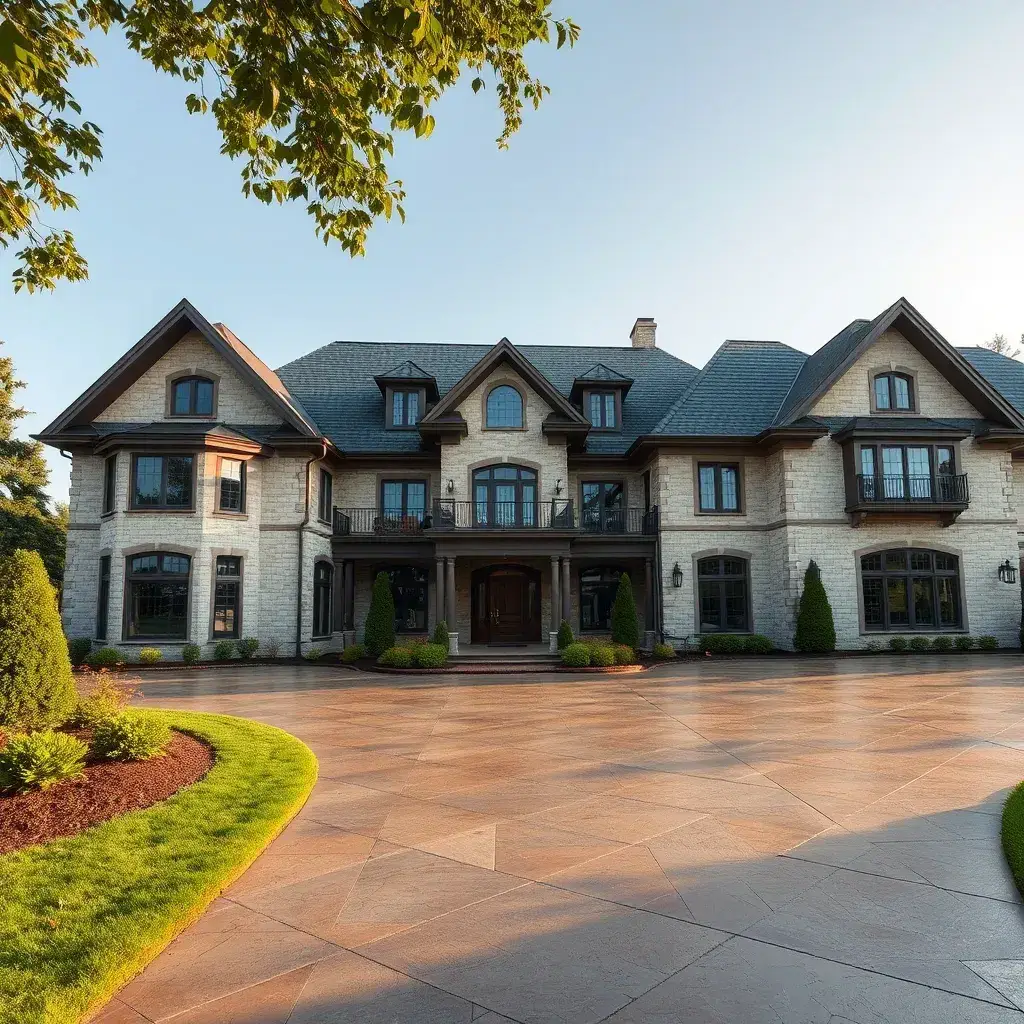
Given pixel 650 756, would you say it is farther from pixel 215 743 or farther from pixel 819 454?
pixel 819 454

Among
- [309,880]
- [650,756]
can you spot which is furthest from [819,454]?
[309,880]

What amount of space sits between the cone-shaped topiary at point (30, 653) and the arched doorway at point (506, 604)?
16.0m

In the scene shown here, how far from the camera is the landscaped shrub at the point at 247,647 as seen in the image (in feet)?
65.0

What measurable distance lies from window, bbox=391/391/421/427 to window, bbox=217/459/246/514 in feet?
18.5

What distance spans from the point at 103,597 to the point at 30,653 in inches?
563

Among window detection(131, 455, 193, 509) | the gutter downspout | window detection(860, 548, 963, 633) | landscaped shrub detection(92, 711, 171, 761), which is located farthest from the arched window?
landscaped shrub detection(92, 711, 171, 761)

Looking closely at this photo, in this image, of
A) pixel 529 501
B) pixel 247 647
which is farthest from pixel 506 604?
pixel 247 647

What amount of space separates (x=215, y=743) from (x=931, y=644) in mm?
20903

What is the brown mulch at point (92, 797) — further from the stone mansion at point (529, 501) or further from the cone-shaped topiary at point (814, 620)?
the cone-shaped topiary at point (814, 620)

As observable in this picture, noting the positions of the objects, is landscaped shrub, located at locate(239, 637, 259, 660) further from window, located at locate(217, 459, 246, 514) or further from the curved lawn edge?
the curved lawn edge

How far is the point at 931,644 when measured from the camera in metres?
21.2

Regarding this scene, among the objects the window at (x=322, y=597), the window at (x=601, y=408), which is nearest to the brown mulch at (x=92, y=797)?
the window at (x=322, y=597)

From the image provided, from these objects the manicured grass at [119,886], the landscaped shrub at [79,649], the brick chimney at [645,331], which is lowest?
the manicured grass at [119,886]

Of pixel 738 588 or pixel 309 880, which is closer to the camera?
pixel 309 880
